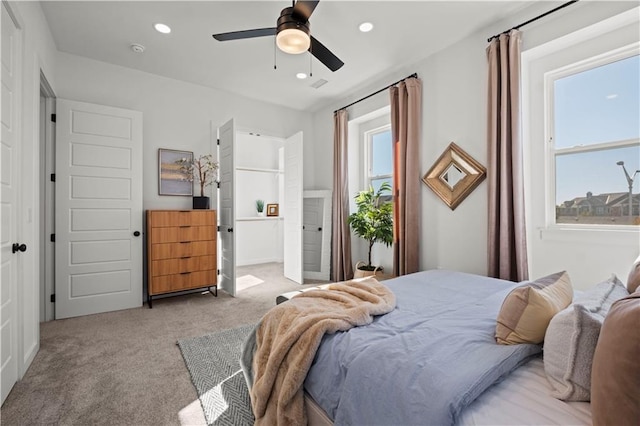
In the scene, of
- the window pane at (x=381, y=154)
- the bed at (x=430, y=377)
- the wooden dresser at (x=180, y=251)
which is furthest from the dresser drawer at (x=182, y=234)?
the bed at (x=430, y=377)

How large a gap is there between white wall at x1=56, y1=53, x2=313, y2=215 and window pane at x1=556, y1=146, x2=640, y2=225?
12.5 ft

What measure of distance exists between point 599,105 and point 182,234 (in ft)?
13.5

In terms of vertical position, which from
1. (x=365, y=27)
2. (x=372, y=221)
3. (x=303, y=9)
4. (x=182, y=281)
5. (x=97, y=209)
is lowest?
(x=182, y=281)

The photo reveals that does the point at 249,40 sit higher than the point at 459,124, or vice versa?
the point at 249,40

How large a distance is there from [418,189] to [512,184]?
3.21 feet

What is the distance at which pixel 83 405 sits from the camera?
1693mm

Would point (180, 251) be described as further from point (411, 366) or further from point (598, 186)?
point (598, 186)

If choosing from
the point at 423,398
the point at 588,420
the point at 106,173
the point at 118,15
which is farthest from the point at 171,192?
the point at 588,420

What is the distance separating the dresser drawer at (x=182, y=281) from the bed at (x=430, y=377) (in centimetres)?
282

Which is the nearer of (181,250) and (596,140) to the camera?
(596,140)

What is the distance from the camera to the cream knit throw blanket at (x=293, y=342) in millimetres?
1205

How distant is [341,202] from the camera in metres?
4.40

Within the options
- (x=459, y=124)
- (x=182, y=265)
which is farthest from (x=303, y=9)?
(x=182, y=265)

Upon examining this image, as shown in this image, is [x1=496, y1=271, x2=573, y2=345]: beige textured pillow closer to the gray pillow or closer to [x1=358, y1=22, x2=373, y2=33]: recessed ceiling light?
the gray pillow
